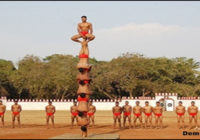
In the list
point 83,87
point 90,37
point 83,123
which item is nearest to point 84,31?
point 90,37

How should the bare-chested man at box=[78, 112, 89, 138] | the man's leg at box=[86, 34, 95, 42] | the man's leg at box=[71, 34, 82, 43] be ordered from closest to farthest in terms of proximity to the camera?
the bare-chested man at box=[78, 112, 89, 138], the man's leg at box=[86, 34, 95, 42], the man's leg at box=[71, 34, 82, 43]

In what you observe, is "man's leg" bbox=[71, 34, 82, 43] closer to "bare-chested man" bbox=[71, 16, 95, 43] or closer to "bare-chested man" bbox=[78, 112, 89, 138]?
"bare-chested man" bbox=[71, 16, 95, 43]

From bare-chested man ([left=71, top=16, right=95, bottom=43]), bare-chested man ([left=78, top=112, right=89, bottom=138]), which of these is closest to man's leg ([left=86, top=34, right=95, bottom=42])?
bare-chested man ([left=71, top=16, right=95, bottom=43])

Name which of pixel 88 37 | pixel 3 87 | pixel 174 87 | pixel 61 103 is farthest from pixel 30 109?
pixel 88 37

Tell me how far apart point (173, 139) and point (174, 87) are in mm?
52709

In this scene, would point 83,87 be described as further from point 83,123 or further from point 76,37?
point 76,37

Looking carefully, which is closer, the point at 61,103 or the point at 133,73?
the point at 61,103

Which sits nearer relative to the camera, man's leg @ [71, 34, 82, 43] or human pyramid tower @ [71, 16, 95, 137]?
human pyramid tower @ [71, 16, 95, 137]

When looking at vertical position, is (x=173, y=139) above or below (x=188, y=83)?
below

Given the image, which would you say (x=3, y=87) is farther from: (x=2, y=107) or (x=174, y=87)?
(x=2, y=107)

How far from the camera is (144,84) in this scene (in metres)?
69.8

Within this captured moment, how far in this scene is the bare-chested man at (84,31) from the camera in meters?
→ 19.1

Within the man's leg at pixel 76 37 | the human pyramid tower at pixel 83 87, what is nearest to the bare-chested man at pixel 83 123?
the human pyramid tower at pixel 83 87

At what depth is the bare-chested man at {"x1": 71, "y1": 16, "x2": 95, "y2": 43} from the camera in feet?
62.7
